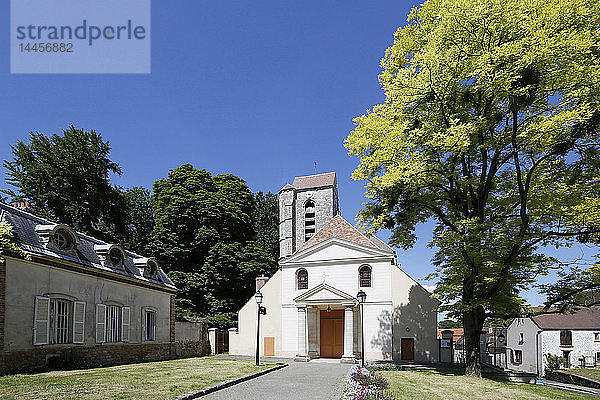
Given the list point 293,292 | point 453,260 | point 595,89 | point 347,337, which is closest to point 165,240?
point 293,292

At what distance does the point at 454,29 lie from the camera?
48.3 ft

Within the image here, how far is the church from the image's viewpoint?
87.7 ft

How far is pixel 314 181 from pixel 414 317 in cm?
2788

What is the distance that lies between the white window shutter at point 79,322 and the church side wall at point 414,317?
16.6m

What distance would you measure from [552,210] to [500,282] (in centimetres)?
308

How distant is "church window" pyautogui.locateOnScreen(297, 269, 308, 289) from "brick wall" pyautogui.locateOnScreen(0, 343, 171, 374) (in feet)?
31.0

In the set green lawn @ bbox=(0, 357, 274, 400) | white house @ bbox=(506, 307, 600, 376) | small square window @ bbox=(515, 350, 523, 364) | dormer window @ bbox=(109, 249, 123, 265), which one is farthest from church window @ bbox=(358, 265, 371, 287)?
small square window @ bbox=(515, 350, 523, 364)

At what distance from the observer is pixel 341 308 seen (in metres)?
27.7

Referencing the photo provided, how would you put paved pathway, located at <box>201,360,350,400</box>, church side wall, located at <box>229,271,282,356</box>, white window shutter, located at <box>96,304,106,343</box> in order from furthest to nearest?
church side wall, located at <box>229,271,282,356</box>, white window shutter, located at <box>96,304,106,343</box>, paved pathway, located at <box>201,360,350,400</box>

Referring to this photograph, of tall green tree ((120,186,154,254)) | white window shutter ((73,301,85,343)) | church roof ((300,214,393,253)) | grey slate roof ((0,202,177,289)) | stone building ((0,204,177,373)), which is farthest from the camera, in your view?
tall green tree ((120,186,154,254))

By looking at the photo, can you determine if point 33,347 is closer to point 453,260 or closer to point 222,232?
point 453,260

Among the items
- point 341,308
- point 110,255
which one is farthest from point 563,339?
point 110,255

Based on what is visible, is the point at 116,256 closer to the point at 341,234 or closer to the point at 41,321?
the point at 41,321

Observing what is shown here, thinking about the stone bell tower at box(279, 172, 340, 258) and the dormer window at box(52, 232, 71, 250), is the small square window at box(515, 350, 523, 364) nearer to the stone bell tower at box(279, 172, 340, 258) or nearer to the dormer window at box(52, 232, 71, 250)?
the stone bell tower at box(279, 172, 340, 258)
